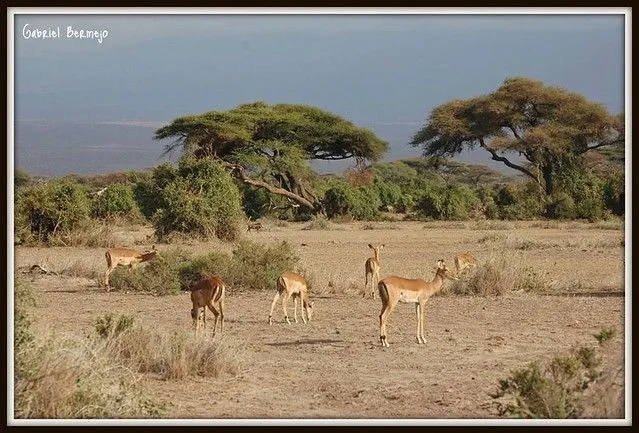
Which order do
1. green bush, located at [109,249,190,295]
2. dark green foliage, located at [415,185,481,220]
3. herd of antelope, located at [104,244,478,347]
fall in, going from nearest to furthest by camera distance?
herd of antelope, located at [104,244,478,347]
green bush, located at [109,249,190,295]
dark green foliage, located at [415,185,481,220]

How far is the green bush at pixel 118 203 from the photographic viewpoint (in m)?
37.9

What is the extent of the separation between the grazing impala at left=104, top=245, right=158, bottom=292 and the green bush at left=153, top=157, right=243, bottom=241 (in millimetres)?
10095

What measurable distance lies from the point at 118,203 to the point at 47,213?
49.6ft

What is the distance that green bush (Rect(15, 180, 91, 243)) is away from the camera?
84.4ft

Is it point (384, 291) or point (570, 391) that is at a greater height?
point (384, 291)

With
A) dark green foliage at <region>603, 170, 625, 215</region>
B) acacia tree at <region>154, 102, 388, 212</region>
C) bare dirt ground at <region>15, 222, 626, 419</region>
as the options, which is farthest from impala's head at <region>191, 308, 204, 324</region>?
dark green foliage at <region>603, 170, 625, 215</region>

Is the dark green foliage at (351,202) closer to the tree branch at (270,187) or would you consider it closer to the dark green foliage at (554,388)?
the tree branch at (270,187)

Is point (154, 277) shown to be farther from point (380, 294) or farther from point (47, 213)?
point (47, 213)

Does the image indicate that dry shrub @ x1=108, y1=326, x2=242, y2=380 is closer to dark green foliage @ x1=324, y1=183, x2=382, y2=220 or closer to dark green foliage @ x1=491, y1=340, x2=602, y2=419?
dark green foliage @ x1=491, y1=340, x2=602, y2=419

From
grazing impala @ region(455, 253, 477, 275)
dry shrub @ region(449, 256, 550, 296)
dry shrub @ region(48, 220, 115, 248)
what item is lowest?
dry shrub @ region(449, 256, 550, 296)

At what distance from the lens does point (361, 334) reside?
1294 centimetres

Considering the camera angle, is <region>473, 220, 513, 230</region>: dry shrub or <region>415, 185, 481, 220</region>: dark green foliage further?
<region>415, 185, 481, 220</region>: dark green foliage

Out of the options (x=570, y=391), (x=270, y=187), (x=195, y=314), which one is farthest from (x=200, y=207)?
(x=570, y=391)

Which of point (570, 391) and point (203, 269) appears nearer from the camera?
point (570, 391)
